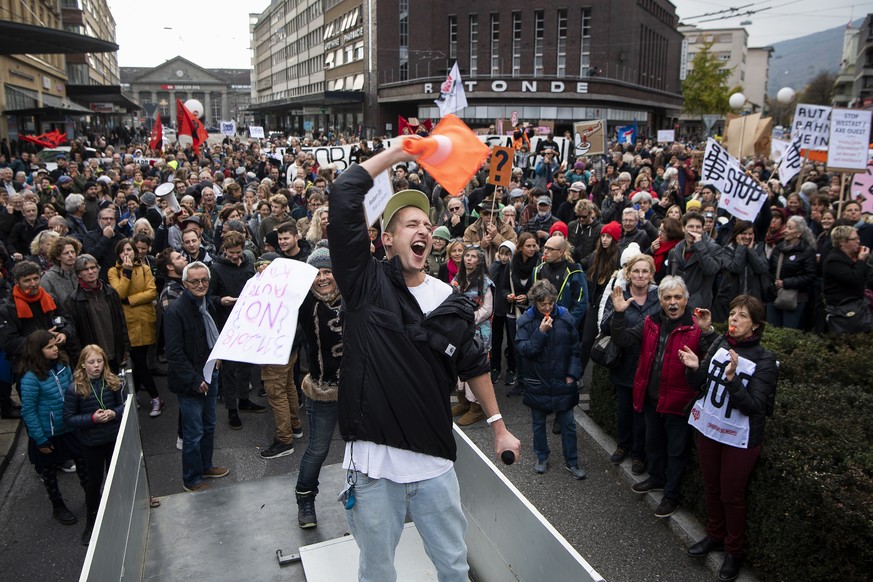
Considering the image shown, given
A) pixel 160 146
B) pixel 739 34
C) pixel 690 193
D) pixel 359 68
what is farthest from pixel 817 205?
pixel 739 34

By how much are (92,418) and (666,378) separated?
13.8 feet

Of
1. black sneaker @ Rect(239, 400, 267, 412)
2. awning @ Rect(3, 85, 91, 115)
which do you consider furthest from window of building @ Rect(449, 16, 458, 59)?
black sneaker @ Rect(239, 400, 267, 412)

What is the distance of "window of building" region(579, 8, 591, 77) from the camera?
5131cm

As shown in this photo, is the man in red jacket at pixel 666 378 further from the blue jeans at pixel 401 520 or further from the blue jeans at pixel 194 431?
the blue jeans at pixel 194 431

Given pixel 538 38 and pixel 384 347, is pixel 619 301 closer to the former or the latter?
pixel 384 347

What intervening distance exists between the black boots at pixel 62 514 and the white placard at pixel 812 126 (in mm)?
12329

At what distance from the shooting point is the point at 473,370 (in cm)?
281

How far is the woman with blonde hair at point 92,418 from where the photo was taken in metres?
4.92

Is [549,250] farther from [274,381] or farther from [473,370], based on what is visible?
[473,370]

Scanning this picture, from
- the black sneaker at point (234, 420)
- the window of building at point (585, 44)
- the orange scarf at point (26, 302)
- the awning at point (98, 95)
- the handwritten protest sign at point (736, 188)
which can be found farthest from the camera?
the window of building at point (585, 44)

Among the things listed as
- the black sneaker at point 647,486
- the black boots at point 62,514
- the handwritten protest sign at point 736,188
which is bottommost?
the black boots at point 62,514

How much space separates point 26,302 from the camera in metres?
6.15

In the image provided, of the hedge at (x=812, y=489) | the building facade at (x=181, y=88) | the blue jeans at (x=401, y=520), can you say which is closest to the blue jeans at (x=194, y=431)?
the blue jeans at (x=401, y=520)

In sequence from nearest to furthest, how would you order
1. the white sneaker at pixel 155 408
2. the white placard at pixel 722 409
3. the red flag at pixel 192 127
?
the white placard at pixel 722 409, the white sneaker at pixel 155 408, the red flag at pixel 192 127
